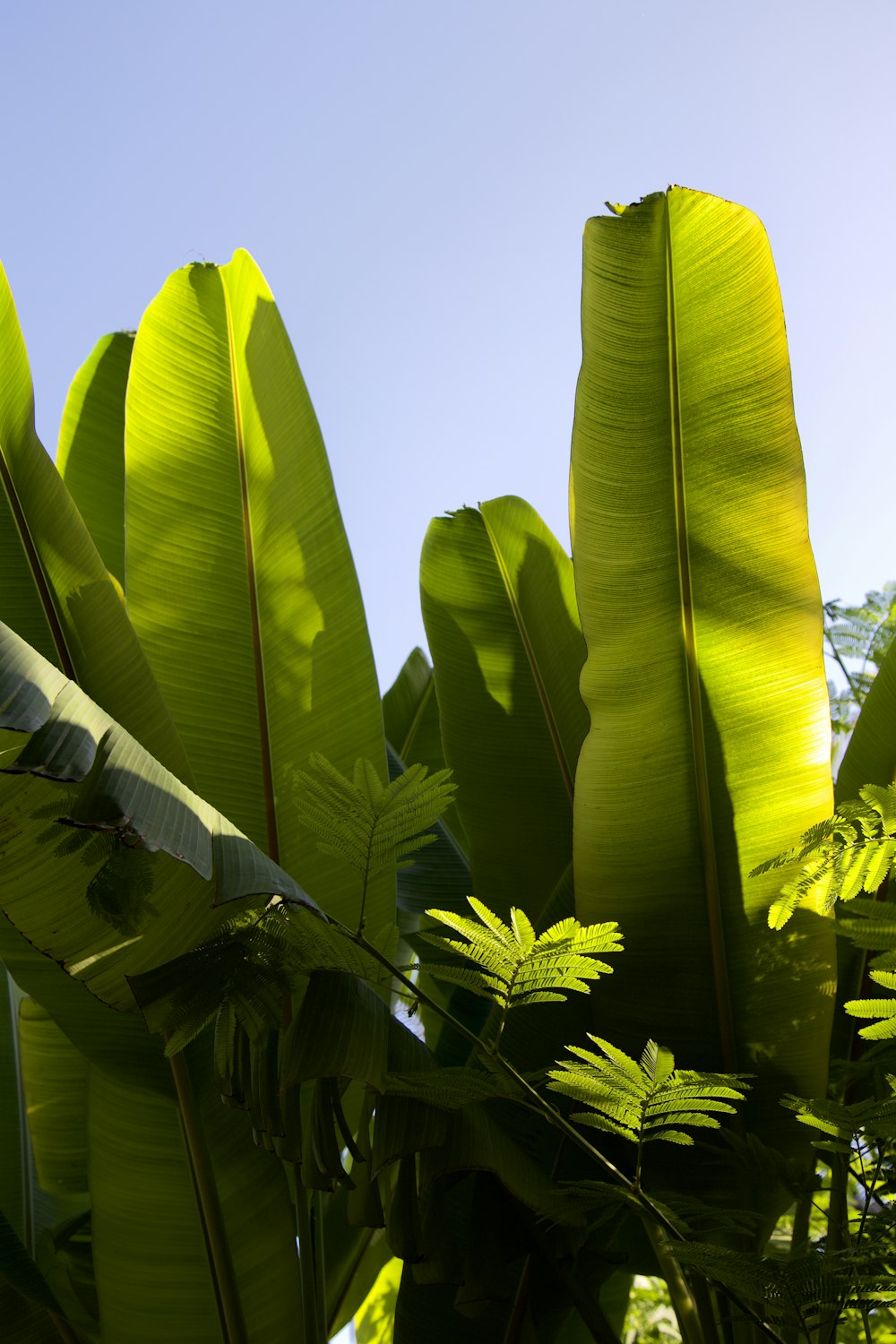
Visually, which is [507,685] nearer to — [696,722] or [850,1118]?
[696,722]

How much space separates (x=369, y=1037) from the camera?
922 millimetres

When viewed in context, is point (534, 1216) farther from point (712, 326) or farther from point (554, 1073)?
point (712, 326)

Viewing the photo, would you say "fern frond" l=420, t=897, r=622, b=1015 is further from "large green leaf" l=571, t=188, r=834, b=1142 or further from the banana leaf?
the banana leaf

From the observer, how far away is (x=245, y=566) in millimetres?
1610

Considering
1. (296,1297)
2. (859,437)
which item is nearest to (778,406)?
(296,1297)

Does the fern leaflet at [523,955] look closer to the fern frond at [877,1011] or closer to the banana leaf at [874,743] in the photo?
the fern frond at [877,1011]

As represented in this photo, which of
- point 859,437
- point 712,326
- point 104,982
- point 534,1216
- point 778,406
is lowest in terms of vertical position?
point 534,1216

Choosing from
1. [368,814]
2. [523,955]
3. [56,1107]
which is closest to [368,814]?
[368,814]

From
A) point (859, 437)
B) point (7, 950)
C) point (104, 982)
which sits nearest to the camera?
point (104, 982)

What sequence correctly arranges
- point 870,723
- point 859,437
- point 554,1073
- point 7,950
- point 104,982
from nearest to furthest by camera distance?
point 554,1073, point 104,982, point 7,950, point 870,723, point 859,437

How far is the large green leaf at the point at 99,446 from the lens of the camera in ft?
6.80

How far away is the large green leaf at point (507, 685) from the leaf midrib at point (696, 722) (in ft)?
1.48

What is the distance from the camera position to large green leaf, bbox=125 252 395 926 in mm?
1505

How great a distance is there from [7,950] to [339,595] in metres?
0.75
